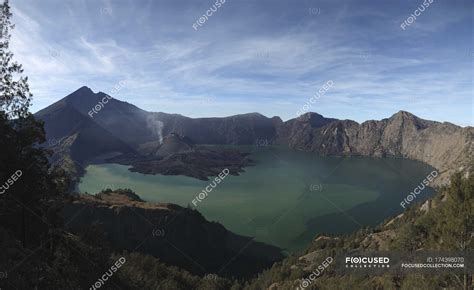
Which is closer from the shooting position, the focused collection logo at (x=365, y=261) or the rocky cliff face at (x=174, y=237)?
Answer: the focused collection logo at (x=365, y=261)

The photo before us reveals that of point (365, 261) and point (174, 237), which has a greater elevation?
point (365, 261)

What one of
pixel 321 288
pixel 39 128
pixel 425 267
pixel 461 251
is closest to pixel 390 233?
pixel 321 288

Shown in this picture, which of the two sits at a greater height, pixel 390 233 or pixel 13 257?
pixel 13 257

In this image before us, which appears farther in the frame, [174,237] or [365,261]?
[174,237]

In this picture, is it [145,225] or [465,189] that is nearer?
[465,189]

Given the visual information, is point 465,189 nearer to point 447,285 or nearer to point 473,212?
point 473,212

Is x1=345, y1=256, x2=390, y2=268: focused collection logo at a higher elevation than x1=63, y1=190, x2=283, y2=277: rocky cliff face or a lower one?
higher

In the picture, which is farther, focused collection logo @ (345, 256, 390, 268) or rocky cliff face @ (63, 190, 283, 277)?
rocky cliff face @ (63, 190, 283, 277)

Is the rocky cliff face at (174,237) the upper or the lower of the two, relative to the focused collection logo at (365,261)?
lower
